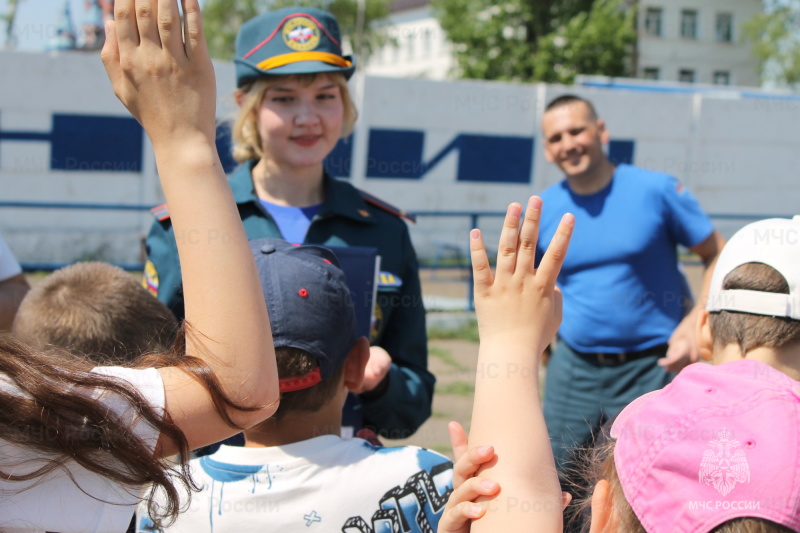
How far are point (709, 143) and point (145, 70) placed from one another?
13.6m

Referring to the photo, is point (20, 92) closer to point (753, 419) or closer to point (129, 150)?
point (129, 150)

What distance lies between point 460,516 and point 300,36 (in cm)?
165

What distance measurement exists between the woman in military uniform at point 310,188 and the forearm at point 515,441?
1026 millimetres

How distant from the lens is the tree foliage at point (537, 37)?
85.8ft

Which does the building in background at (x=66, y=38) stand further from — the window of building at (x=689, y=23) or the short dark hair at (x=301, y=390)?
the window of building at (x=689, y=23)

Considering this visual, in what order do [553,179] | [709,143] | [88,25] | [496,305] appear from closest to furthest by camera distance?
1. [496,305]
2. [553,179]
3. [709,143]
4. [88,25]

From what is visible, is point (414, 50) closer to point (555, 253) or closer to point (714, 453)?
point (555, 253)

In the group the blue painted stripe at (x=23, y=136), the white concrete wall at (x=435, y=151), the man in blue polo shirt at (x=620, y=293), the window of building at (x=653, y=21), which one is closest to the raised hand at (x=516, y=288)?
the man in blue polo shirt at (x=620, y=293)

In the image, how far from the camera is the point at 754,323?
5.91ft

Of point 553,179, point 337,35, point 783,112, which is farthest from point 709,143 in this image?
point 337,35

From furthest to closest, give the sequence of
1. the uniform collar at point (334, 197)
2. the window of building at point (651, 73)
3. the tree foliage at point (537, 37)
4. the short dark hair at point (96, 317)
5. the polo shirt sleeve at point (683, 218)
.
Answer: the window of building at point (651, 73)
the tree foliage at point (537, 37)
the polo shirt sleeve at point (683, 218)
the uniform collar at point (334, 197)
the short dark hair at point (96, 317)

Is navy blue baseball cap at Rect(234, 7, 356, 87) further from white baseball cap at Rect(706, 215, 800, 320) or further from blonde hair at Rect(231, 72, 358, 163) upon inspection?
white baseball cap at Rect(706, 215, 800, 320)

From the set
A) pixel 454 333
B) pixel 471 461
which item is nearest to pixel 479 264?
pixel 471 461

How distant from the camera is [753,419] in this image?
105 centimetres
